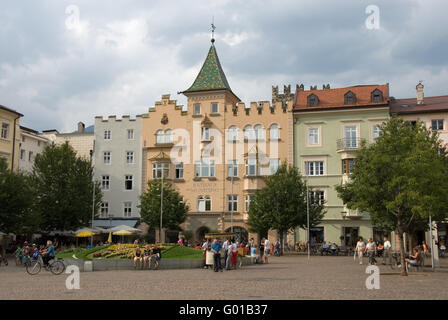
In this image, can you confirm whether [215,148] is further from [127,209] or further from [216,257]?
[216,257]

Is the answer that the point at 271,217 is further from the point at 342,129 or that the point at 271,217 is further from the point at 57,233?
the point at 57,233

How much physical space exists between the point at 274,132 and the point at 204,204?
10599mm

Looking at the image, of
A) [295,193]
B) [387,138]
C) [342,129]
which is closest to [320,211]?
[295,193]

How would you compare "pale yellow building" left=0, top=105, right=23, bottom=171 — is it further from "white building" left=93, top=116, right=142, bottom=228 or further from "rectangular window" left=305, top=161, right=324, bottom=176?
"rectangular window" left=305, top=161, right=324, bottom=176

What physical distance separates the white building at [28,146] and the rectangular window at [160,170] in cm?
Answer: 1777

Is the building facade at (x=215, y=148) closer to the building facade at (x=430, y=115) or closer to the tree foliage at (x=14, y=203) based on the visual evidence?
the building facade at (x=430, y=115)

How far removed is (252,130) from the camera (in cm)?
5600

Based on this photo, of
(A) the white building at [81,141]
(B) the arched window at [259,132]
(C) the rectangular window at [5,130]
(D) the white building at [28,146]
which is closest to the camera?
(C) the rectangular window at [5,130]

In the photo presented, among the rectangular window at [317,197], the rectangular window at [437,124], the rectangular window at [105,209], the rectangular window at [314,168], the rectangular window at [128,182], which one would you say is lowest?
the rectangular window at [105,209]

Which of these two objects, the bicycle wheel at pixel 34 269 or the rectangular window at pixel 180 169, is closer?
the bicycle wheel at pixel 34 269

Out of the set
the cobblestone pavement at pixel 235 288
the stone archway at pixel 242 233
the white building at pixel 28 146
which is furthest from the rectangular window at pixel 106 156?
the cobblestone pavement at pixel 235 288

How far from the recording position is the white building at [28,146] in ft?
219

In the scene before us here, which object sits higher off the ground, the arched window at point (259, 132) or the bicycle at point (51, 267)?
the arched window at point (259, 132)

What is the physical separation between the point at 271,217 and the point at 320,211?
4.69 meters
